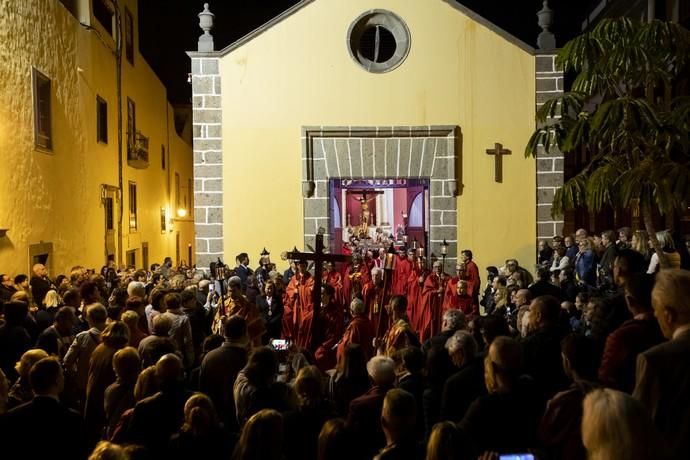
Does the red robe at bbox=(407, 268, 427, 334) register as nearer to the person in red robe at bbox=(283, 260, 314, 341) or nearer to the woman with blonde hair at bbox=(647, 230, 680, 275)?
the person in red robe at bbox=(283, 260, 314, 341)

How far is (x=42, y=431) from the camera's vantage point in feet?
13.0

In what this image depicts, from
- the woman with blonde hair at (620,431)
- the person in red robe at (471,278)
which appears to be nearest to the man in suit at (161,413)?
the woman with blonde hair at (620,431)

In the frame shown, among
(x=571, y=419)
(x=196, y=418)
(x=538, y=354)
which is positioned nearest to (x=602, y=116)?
(x=538, y=354)

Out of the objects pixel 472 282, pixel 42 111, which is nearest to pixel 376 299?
pixel 472 282

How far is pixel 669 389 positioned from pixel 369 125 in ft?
39.6

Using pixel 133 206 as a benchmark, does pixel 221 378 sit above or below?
below

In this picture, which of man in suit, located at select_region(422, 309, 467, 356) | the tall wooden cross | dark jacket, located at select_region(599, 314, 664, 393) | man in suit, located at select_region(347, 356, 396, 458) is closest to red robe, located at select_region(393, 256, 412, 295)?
the tall wooden cross

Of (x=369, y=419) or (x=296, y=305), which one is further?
(x=296, y=305)

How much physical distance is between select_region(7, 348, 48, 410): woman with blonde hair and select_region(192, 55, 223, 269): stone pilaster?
9720 millimetres

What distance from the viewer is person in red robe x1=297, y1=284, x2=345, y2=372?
861 cm

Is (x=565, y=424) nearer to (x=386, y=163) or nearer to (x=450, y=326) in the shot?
(x=450, y=326)

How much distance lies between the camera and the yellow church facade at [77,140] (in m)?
11.3

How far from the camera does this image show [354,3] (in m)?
14.5

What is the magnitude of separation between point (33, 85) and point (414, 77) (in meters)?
7.61
